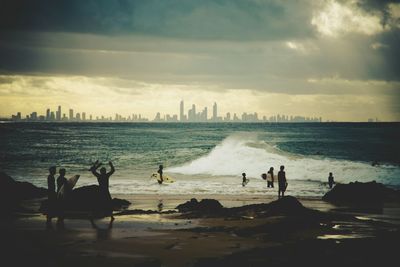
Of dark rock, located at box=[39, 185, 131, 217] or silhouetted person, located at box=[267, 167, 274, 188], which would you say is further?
silhouetted person, located at box=[267, 167, 274, 188]

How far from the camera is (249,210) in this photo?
62.2 ft

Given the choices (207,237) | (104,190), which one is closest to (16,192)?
(104,190)

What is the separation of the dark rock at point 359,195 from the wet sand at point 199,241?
19.9 ft

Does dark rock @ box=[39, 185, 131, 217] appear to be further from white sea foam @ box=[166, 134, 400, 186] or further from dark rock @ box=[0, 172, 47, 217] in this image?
white sea foam @ box=[166, 134, 400, 186]

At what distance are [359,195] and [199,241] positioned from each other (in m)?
15.4

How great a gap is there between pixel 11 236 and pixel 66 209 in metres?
6.18

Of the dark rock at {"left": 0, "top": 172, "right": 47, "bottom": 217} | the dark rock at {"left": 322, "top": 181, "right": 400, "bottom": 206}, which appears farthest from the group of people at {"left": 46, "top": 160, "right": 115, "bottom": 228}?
the dark rock at {"left": 322, "top": 181, "right": 400, "bottom": 206}

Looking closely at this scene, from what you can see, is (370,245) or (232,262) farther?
(370,245)

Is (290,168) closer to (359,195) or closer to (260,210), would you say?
(359,195)

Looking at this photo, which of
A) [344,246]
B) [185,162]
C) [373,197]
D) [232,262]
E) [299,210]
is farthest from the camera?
[185,162]

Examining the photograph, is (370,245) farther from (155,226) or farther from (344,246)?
(155,226)

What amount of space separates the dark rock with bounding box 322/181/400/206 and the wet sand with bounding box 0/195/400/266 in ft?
19.9

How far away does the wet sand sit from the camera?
36.5 feet

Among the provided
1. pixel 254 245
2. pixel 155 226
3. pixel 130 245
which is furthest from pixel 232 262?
pixel 155 226
